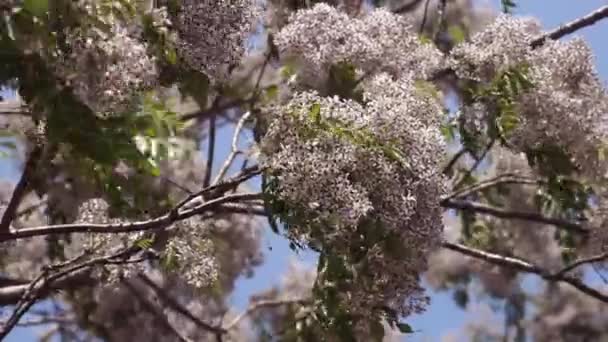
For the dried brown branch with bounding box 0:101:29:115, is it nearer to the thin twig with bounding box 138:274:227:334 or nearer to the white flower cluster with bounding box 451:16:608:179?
the thin twig with bounding box 138:274:227:334

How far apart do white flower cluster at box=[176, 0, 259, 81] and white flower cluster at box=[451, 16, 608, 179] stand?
144 centimetres

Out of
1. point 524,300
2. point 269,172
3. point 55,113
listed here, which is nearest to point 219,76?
point 269,172

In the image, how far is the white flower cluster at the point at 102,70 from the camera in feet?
12.9

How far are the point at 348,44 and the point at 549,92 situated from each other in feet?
3.37

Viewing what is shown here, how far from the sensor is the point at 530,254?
9.26 metres

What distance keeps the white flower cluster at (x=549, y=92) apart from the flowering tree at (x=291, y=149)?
0.4 inches

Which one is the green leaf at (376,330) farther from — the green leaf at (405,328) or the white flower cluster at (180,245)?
the white flower cluster at (180,245)

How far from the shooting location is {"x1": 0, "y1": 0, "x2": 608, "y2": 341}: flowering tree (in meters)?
4.01

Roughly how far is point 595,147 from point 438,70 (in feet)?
3.38

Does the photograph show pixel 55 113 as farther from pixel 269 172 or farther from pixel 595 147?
pixel 595 147

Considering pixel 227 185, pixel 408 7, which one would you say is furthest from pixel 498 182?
pixel 227 185

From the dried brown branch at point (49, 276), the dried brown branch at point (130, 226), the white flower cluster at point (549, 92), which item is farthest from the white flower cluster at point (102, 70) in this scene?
the white flower cluster at point (549, 92)

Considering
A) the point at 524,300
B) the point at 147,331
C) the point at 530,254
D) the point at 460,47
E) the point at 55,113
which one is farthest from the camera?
the point at 524,300

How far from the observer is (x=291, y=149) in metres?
4.16
